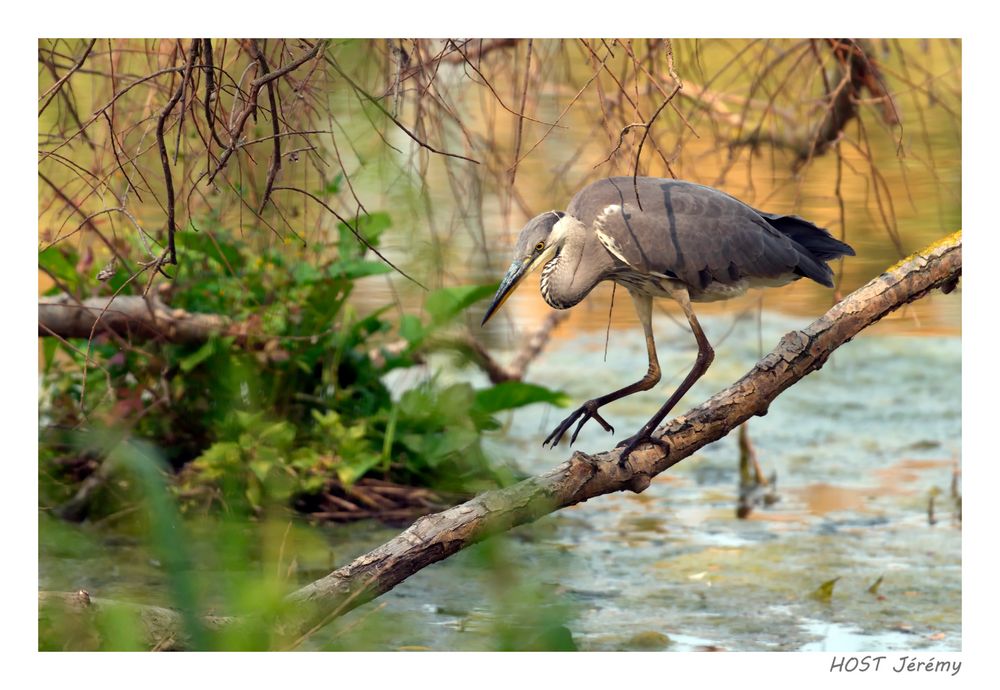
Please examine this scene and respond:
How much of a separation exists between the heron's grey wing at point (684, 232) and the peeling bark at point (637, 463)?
0.45 feet

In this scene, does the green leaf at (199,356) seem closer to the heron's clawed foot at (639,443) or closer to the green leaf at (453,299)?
the green leaf at (453,299)

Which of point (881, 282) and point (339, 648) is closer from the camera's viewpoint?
point (339, 648)

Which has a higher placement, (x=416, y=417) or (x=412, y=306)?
(x=412, y=306)

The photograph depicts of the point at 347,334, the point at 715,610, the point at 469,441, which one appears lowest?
the point at 715,610

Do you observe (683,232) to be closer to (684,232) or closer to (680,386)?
(684,232)

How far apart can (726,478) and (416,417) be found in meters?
1.02

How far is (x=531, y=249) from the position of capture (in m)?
1.87

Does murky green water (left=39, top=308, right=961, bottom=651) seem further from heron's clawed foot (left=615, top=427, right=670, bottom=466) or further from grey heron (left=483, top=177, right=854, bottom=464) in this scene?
grey heron (left=483, top=177, right=854, bottom=464)

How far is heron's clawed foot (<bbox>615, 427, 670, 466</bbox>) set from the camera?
1.88 metres

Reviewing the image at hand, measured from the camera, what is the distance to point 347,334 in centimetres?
330

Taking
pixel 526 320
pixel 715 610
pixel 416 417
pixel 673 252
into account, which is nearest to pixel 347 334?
pixel 416 417

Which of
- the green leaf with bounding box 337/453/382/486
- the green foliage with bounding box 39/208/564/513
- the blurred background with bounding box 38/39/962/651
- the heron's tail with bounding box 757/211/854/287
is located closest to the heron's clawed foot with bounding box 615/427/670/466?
the blurred background with bounding box 38/39/962/651

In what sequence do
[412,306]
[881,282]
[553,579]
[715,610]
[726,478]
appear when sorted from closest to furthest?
[881,282] → [715,610] → [553,579] → [726,478] → [412,306]

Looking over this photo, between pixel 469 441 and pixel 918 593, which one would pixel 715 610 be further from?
pixel 469 441
